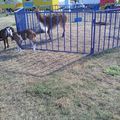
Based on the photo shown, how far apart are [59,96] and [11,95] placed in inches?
36.3

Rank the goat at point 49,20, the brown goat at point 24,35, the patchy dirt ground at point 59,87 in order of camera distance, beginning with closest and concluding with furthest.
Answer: the patchy dirt ground at point 59,87 → the brown goat at point 24,35 → the goat at point 49,20

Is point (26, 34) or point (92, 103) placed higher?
point (26, 34)

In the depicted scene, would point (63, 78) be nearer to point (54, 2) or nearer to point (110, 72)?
point (110, 72)

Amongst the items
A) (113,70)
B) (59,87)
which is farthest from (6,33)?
(113,70)

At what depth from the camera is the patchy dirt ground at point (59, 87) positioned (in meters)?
3.59

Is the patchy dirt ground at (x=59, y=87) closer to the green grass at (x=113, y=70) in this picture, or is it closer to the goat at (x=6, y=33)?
the green grass at (x=113, y=70)

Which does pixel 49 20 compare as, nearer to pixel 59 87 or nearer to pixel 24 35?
pixel 24 35

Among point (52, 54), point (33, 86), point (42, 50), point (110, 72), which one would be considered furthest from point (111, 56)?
point (33, 86)

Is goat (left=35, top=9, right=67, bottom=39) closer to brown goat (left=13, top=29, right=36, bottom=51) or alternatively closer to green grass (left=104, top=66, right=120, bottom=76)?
brown goat (left=13, top=29, right=36, bottom=51)

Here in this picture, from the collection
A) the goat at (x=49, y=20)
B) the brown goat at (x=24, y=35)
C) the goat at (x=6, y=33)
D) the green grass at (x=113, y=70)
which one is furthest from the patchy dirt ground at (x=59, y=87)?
the goat at (x=49, y=20)

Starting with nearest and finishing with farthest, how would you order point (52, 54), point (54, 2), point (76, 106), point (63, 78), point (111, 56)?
point (76, 106), point (63, 78), point (111, 56), point (52, 54), point (54, 2)

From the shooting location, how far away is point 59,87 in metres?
4.35

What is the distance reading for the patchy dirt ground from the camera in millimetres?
3588

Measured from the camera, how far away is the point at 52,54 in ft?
21.1
